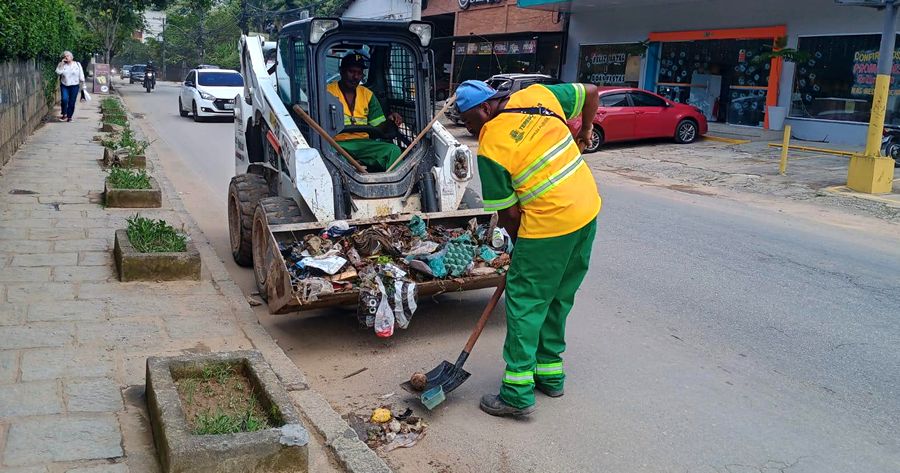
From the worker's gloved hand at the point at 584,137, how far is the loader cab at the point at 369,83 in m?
1.74

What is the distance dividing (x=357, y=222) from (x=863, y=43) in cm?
1606

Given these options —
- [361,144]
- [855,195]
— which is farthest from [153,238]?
[855,195]

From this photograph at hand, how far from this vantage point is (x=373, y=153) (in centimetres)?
679

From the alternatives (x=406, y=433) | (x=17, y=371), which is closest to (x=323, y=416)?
(x=406, y=433)

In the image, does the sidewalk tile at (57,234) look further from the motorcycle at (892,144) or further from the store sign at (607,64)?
the store sign at (607,64)

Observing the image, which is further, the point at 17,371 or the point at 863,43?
the point at 863,43

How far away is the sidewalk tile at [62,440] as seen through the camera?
3.53 metres

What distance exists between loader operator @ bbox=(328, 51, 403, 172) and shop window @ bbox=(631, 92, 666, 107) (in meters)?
12.5

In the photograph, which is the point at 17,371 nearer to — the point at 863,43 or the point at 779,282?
the point at 779,282

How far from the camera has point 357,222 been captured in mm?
5844

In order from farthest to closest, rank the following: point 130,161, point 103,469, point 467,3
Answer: point 467,3
point 130,161
point 103,469

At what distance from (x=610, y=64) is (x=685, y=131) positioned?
7462 millimetres

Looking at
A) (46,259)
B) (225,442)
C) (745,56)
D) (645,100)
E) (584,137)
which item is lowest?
(46,259)

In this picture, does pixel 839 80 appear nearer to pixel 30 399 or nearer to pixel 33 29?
pixel 33 29
